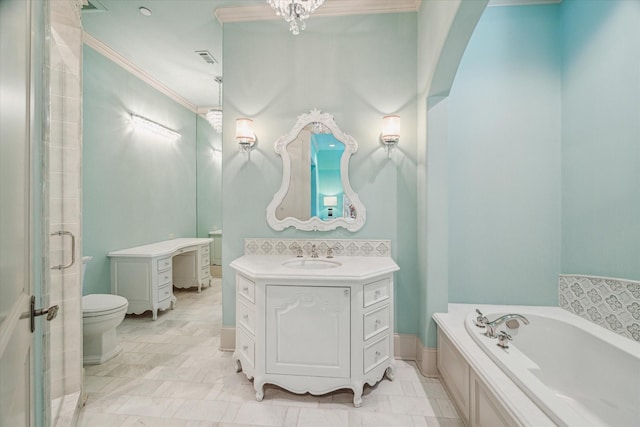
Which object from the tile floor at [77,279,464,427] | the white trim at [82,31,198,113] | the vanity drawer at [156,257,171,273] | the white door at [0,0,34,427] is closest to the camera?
the white door at [0,0,34,427]

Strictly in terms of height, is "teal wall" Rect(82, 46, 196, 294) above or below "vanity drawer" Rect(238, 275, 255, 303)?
above

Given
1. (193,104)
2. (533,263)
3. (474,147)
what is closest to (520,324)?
(533,263)

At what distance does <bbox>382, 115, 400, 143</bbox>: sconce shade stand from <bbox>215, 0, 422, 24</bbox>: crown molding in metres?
0.98

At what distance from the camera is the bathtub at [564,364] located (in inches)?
49.8

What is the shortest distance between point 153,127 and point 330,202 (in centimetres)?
294

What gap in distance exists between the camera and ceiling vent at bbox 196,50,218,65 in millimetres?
3179

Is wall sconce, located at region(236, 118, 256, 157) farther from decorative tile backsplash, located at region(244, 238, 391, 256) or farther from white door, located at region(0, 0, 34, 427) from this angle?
white door, located at region(0, 0, 34, 427)

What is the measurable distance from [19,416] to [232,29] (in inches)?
114

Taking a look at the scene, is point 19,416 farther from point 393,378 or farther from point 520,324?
point 520,324

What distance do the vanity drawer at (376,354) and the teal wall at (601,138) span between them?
1.61 meters

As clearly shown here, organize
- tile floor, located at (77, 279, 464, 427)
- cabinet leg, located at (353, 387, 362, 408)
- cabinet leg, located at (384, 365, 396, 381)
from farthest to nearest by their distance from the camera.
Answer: cabinet leg, located at (384, 365, 396, 381) < cabinet leg, located at (353, 387, 362, 408) < tile floor, located at (77, 279, 464, 427)

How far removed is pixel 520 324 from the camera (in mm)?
2053

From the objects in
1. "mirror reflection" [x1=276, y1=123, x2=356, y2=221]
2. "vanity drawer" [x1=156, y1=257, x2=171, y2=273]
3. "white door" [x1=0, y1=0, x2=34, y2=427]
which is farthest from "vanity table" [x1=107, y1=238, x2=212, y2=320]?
"white door" [x1=0, y1=0, x2=34, y2=427]

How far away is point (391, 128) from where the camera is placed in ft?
7.72
